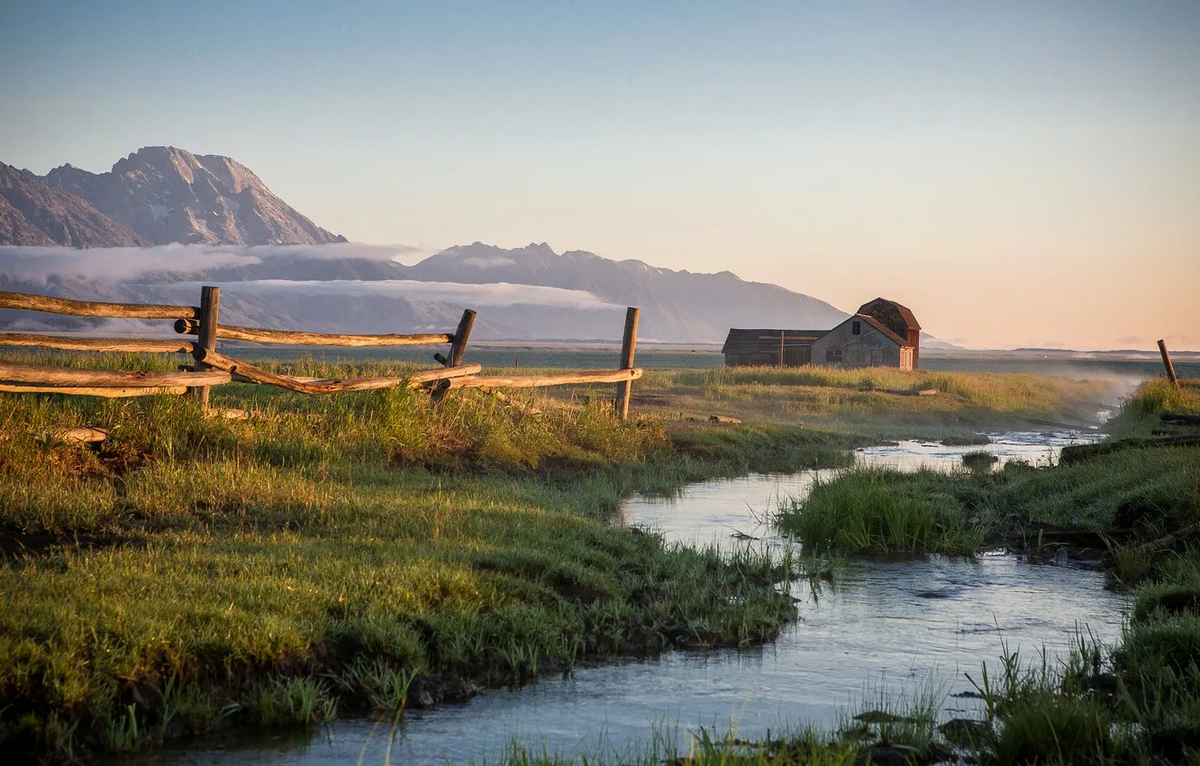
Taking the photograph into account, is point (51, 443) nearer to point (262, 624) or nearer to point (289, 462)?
point (289, 462)

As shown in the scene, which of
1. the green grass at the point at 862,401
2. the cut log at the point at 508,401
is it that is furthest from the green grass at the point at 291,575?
the green grass at the point at 862,401

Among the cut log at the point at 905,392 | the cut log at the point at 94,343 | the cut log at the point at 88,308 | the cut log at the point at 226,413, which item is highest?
the cut log at the point at 88,308

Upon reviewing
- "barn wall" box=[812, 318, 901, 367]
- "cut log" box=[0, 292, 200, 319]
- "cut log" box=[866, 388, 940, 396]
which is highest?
"barn wall" box=[812, 318, 901, 367]

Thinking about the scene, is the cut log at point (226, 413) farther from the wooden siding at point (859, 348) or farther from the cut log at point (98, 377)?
the wooden siding at point (859, 348)

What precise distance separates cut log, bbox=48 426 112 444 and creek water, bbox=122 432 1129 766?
6.00m

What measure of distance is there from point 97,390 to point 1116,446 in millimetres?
13518

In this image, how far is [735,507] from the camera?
14070 millimetres

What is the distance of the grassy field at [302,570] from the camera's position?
218 inches

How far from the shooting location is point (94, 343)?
11.2 meters

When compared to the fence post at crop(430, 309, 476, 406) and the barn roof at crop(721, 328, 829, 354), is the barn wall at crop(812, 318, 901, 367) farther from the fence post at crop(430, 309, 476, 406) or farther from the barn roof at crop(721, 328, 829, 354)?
the fence post at crop(430, 309, 476, 406)

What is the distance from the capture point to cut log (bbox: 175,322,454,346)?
476 inches

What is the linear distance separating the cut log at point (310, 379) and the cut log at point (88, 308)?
1.84 ft

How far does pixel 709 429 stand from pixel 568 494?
29.7ft

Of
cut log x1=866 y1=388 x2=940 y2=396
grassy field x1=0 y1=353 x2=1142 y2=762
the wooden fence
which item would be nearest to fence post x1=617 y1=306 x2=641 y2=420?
grassy field x1=0 y1=353 x2=1142 y2=762
